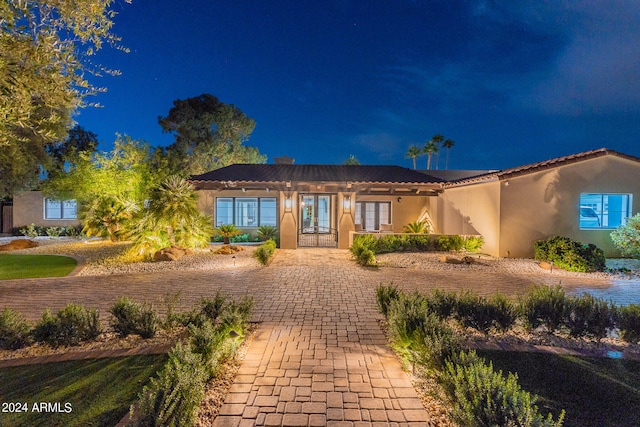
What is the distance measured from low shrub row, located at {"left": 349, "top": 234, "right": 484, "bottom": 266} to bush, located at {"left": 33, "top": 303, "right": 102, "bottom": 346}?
28.6 ft

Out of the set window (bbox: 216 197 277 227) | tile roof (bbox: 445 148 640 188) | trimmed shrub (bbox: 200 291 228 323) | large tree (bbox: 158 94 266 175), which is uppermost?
large tree (bbox: 158 94 266 175)

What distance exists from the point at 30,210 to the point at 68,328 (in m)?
22.2

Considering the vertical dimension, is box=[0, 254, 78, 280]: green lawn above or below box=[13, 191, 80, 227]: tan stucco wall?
below

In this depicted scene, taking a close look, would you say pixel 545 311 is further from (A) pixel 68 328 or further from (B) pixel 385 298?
(A) pixel 68 328

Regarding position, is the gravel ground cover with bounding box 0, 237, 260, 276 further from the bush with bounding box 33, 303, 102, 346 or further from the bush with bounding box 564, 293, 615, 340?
the bush with bounding box 564, 293, 615, 340

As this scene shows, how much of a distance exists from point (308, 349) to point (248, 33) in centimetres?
3543

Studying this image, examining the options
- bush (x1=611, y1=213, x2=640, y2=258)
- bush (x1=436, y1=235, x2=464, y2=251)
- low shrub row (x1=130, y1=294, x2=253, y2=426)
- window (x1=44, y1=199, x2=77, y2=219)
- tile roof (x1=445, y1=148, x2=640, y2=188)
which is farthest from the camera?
window (x1=44, y1=199, x2=77, y2=219)

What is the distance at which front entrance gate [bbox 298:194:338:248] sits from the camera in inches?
643

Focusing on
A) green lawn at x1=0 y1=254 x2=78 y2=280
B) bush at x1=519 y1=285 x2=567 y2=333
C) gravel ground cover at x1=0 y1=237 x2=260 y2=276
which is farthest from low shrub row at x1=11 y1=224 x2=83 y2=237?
bush at x1=519 y1=285 x2=567 y2=333

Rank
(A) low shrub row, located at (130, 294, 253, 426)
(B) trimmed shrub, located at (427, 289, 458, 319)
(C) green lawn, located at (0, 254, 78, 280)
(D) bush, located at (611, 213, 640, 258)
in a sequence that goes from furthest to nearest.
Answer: (D) bush, located at (611, 213, 640, 258)
(C) green lawn, located at (0, 254, 78, 280)
(B) trimmed shrub, located at (427, 289, 458, 319)
(A) low shrub row, located at (130, 294, 253, 426)

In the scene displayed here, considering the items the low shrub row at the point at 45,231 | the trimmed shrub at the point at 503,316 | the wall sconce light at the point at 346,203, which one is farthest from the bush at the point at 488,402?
the low shrub row at the point at 45,231

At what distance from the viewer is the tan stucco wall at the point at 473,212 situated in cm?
1132

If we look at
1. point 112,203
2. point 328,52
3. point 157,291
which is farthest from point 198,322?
point 328,52

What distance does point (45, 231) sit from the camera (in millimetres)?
19312
